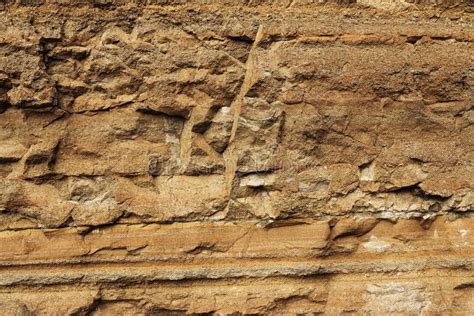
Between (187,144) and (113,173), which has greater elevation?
(187,144)

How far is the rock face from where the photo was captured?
2.35 metres

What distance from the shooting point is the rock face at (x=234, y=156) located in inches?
92.6

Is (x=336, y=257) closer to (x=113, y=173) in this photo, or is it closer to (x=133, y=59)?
(x=113, y=173)

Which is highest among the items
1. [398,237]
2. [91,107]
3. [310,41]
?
[310,41]

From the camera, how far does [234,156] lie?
2418 mm

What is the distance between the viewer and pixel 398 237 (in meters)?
2.49

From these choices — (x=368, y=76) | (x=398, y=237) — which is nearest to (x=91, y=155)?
(x=368, y=76)

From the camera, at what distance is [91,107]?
237 cm

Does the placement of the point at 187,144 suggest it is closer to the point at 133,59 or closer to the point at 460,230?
the point at 133,59

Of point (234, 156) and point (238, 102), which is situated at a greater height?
point (238, 102)

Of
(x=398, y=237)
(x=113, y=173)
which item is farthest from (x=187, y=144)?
(x=398, y=237)

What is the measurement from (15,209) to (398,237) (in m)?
1.69

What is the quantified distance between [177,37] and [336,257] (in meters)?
1.19

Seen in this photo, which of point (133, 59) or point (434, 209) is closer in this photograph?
point (133, 59)
